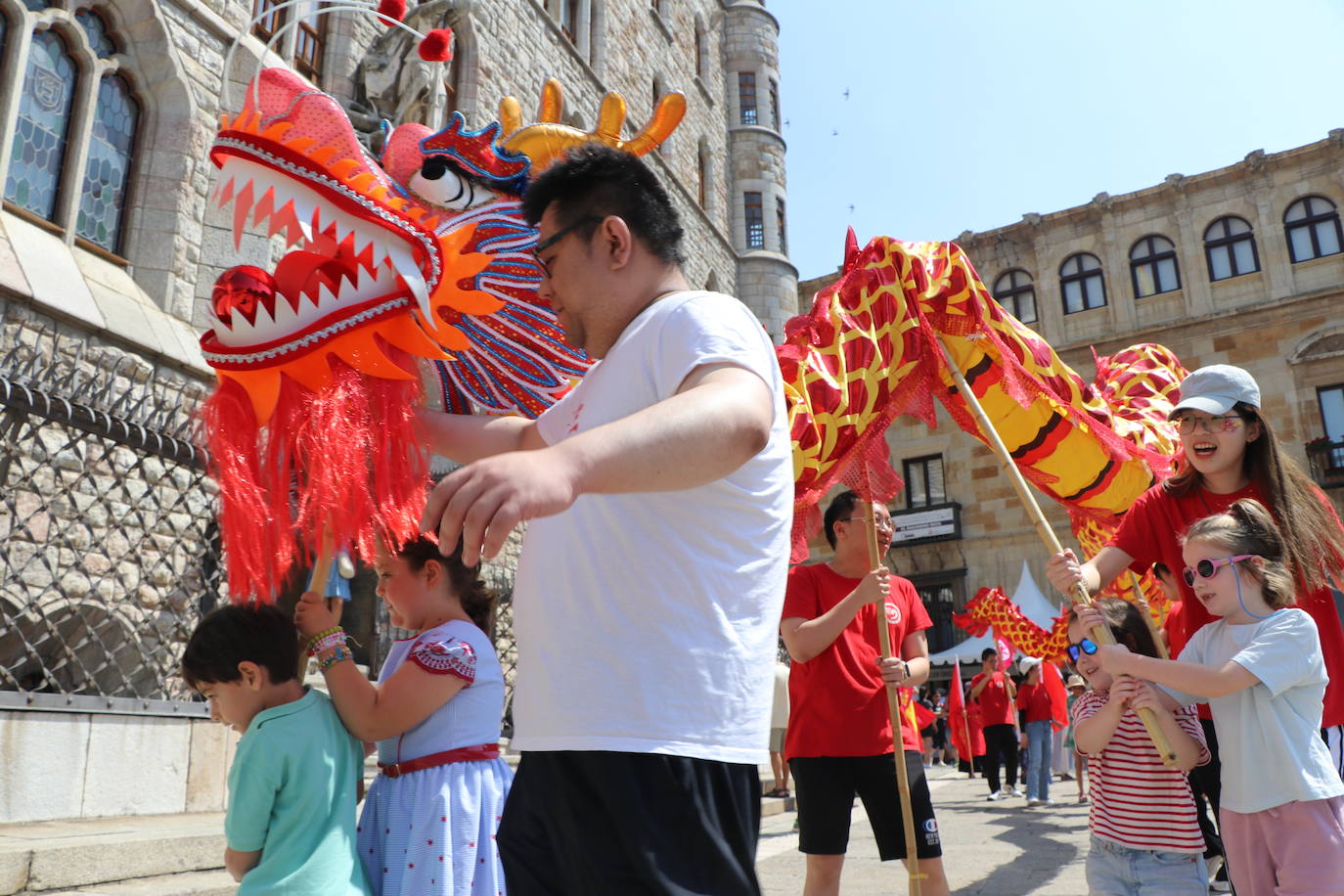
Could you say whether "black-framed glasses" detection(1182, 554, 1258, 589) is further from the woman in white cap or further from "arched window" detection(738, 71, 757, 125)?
"arched window" detection(738, 71, 757, 125)

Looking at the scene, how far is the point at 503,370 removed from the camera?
247 cm

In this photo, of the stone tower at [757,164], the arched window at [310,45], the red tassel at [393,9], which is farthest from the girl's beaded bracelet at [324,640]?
the stone tower at [757,164]

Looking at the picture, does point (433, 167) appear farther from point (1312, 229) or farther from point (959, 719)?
point (1312, 229)

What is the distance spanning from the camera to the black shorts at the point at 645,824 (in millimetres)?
1254

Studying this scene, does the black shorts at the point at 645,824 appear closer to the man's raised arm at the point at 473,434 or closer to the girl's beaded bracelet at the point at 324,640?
the man's raised arm at the point at 473,434

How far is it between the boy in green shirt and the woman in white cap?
1.96m

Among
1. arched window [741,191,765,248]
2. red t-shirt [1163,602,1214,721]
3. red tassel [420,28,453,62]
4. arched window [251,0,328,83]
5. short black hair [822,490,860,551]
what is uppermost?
arched window [741,191,765,248]

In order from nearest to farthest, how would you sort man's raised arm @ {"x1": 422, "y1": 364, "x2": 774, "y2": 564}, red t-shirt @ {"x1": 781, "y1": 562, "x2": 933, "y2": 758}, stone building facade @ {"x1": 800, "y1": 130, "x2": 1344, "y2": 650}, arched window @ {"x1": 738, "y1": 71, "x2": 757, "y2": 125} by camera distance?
man's raised arm @ {"x1": 422, "y1": 364, "x2": 774, "y2": 564}, red t-shirt @ {"x1": 781, "y1": 562, "x2": 933, "y2": 758}, stone building facade @ {"x1": 800, "y1": 130, "x2": 1344, "y2": 650}, arched window @ {"x1": 738, "y1": 71, "x2": 757, "y2": 125}

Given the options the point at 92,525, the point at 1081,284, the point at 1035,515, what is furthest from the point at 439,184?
the point at 1081,284

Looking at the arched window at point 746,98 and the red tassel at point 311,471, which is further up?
the arched window at point 746,98

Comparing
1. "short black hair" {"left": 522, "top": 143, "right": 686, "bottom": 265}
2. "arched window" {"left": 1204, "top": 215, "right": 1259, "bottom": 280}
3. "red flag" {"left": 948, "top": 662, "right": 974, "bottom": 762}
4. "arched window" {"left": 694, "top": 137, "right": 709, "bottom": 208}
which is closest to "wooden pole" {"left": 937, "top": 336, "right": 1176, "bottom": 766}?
"short black hair" {"left": 522, "top": 143, "right": 686, "bottom": 265}

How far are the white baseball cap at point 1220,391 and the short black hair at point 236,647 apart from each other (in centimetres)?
262

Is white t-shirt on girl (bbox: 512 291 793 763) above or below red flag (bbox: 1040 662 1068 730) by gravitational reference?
above

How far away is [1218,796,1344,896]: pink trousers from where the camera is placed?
7.87 feet
